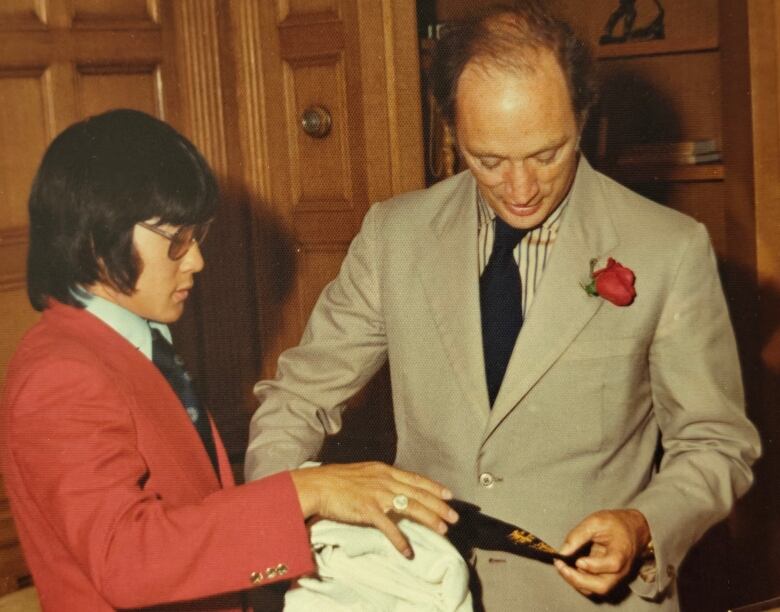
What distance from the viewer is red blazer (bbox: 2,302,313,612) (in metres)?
0.80

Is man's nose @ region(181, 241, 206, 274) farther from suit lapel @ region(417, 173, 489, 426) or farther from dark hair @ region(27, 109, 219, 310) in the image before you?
suit lapel @ region(417, 173, 489, 426)

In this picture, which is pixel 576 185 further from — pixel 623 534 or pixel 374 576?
pixel 374 576

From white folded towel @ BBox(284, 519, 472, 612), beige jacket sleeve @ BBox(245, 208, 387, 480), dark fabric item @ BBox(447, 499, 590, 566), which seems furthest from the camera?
beige jacket sleeve @ BBox(245, 208, 387, 480)

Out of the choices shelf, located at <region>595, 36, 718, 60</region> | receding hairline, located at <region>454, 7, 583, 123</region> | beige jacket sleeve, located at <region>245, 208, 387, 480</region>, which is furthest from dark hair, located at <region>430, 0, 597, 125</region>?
shelf, located at <region>595, 36, 718, 60</region>

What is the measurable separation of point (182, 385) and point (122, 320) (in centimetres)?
11

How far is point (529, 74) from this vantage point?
1115 mm

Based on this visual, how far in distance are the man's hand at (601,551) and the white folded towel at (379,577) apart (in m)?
0.11

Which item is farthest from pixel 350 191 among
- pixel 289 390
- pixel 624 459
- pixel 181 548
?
pixel 181 548

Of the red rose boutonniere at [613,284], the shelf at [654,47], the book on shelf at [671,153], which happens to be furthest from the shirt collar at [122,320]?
the book on shelf at [671,153]

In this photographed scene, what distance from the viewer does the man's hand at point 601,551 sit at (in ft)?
3.17

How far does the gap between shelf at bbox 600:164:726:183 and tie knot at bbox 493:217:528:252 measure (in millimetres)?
1122

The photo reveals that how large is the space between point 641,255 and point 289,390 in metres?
0.44

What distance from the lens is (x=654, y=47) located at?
2299 millimetres

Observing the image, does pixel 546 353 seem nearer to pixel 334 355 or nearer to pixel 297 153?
pixel 334 355
